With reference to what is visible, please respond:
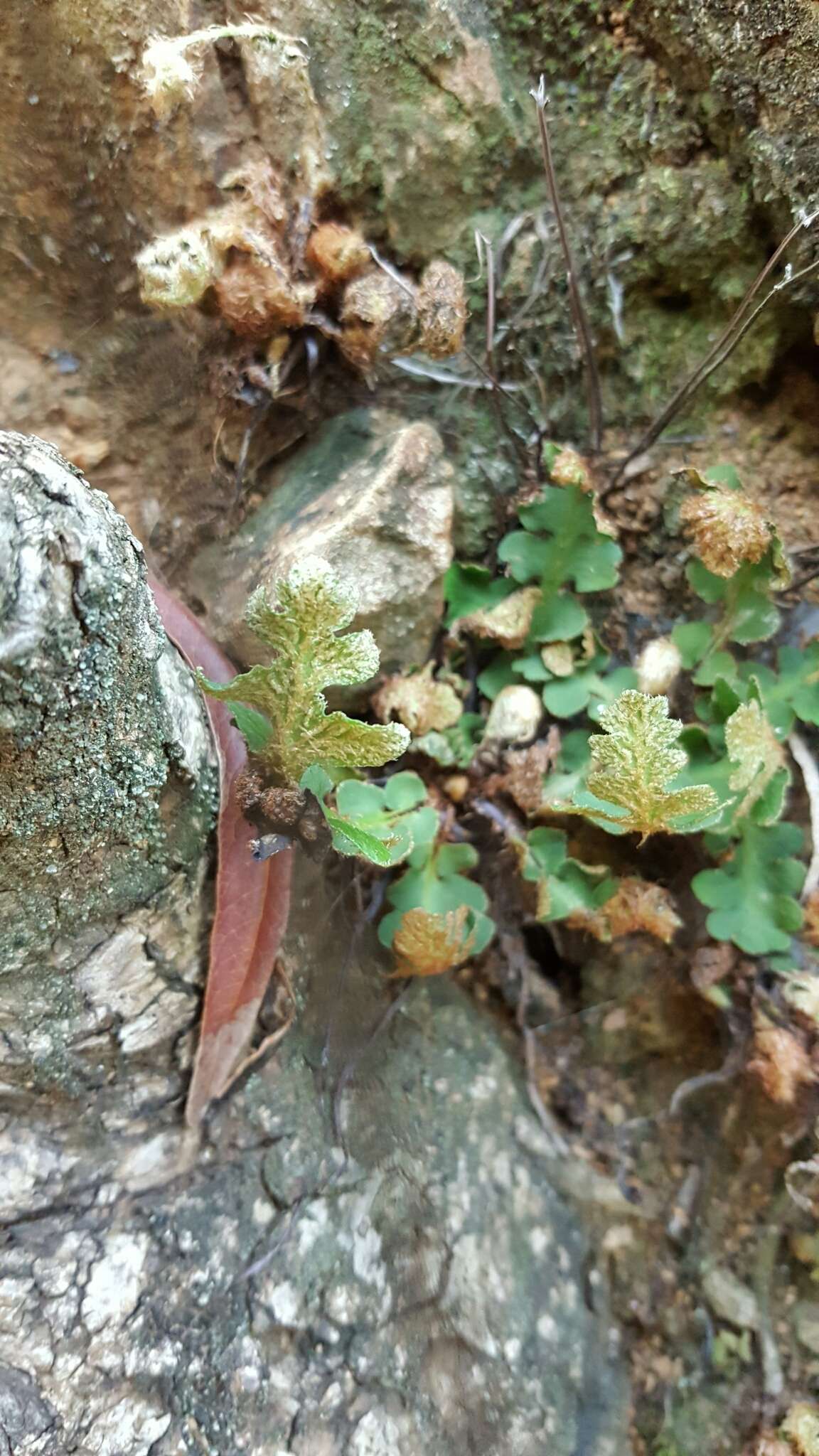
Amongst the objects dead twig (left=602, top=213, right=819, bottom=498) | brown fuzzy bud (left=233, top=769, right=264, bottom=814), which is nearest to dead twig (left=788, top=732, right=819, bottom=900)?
dead twig (left=602, top=213, right=819, bottom=498)

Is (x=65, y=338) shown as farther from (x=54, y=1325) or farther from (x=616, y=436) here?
(x=54, y=1325)

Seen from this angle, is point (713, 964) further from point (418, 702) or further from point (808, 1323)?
point (418, 702)

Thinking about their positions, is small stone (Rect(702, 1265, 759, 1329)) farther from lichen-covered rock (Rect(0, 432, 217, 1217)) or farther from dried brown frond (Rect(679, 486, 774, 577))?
dried brown frond (Rect(679, 486, 774, 577))

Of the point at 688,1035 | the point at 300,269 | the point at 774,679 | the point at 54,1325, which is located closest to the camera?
the point at 54,1325

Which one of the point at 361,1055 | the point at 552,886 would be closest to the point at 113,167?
the point at 552,886

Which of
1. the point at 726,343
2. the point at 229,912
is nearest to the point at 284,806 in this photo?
the point at 229,912
